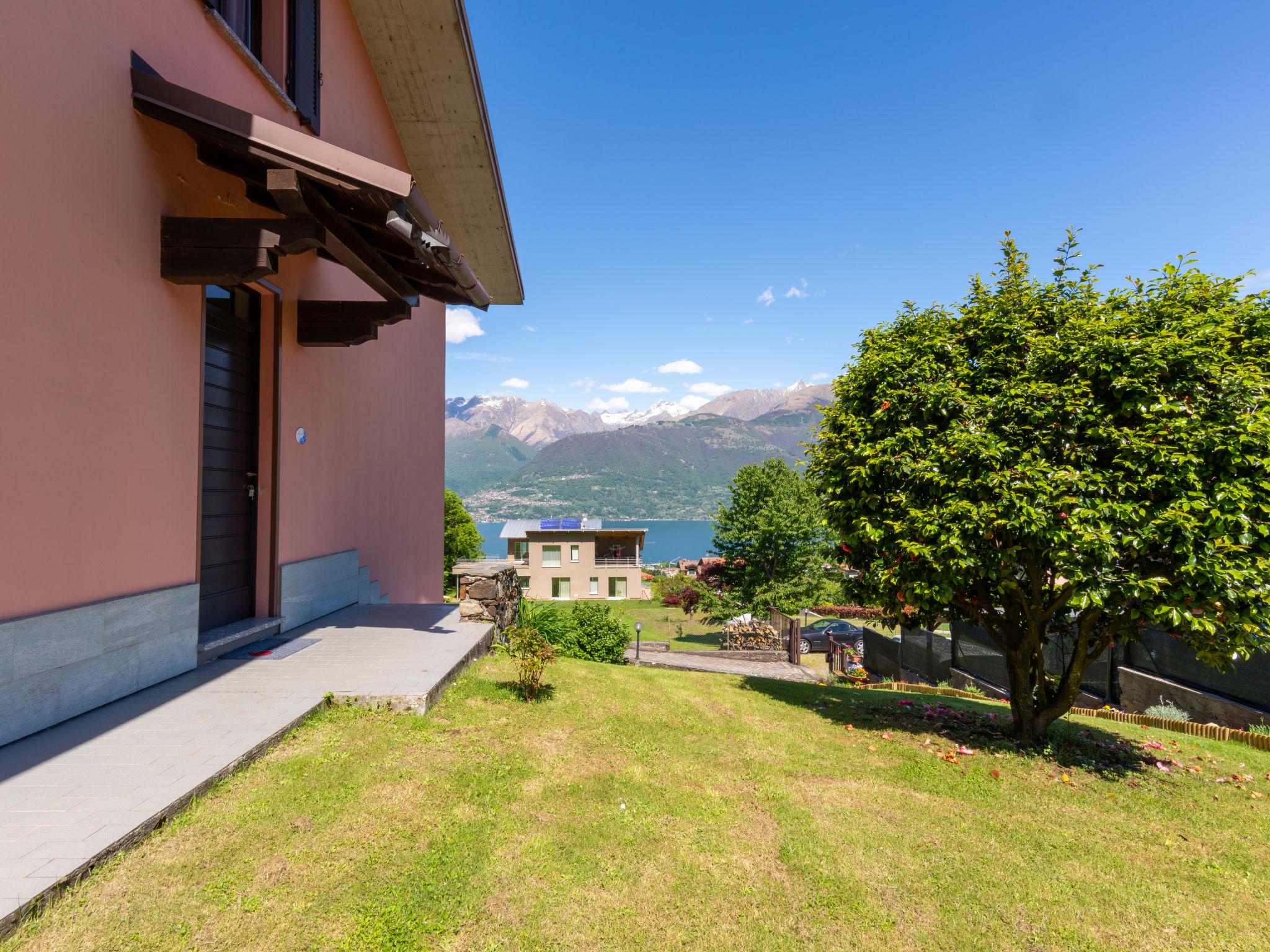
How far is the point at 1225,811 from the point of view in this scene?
504 cm

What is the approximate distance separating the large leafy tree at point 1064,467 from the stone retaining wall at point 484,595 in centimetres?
500

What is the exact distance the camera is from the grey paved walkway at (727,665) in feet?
64.8

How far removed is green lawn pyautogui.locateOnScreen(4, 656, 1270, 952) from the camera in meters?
2.79

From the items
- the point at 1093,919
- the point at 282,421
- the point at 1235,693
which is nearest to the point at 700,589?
the point at 1235,693

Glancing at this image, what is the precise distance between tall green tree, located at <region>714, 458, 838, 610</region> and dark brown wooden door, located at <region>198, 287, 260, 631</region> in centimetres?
2878

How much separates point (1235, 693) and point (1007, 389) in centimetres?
858

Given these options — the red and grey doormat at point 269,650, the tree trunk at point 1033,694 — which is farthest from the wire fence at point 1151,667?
the red and grey doormat at point 269,650

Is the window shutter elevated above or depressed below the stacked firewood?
above

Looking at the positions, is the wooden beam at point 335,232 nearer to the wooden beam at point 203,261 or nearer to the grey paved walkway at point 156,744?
the wooden beam at point 203,261

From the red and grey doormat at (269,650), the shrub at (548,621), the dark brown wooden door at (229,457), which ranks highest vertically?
the dark brown wooden door at (229,457)

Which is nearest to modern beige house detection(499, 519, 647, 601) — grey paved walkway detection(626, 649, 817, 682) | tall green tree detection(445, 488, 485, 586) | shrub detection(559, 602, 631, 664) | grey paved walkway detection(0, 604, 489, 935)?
tall green tree detection(445, 488, 485, 586)

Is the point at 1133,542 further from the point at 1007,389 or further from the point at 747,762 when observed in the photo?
the point at 747,762

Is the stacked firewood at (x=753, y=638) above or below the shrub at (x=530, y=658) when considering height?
below

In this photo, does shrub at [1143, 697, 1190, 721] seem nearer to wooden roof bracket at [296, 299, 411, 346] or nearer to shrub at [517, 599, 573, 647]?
shrub at [517, 599, 573, 647]
